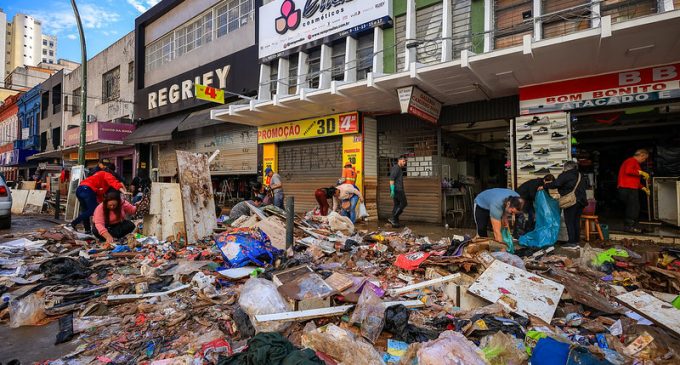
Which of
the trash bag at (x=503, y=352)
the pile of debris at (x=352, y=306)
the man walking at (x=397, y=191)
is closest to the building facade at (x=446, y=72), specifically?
the man walking at (x=397, y=191)

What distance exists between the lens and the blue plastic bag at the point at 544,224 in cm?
591

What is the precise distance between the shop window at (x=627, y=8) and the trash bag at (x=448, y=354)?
24.9 feet

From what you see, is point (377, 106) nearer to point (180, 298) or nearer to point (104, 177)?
point (104, 177)

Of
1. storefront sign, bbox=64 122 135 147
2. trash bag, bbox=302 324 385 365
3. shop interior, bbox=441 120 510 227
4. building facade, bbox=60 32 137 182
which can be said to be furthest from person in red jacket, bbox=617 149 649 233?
storefront sign, bbox=64 122 135 147

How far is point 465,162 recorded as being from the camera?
11492 millimetres

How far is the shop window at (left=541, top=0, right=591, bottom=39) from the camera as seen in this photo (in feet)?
22.5

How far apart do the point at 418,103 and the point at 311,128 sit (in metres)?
4.21

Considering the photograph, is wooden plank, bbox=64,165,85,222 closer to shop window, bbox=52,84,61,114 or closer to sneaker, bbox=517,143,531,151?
sneaker, bbox=517,143,531,151

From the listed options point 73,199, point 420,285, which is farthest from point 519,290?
point 73,199

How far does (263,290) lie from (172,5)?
1846cm

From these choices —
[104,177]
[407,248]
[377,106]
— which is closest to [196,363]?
[407,248]

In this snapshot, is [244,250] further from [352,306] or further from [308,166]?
[308,166]

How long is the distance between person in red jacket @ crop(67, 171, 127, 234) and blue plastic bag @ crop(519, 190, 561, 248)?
8.15 metres

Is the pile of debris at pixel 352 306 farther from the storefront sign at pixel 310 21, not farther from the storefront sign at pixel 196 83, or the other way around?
the storefront sign at pixel 196 83
